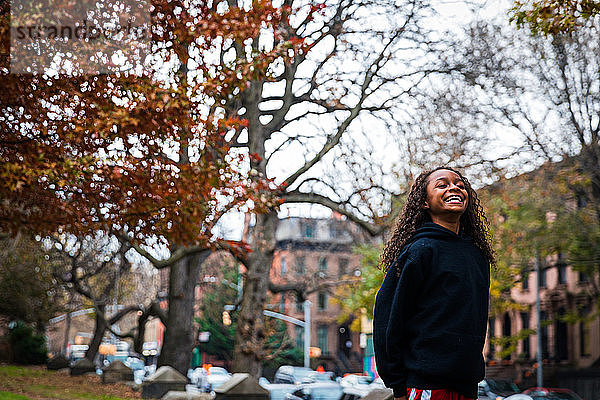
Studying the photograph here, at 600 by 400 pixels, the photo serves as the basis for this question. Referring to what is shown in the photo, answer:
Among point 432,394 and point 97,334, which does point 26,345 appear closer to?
point 97,334

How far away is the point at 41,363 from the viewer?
134 ft

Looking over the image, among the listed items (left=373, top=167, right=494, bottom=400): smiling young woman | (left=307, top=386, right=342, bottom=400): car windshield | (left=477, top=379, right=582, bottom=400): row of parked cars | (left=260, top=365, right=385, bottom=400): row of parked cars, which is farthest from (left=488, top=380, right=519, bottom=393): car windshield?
(left=373, top=167, right=494, bottom=400): smiling young woman

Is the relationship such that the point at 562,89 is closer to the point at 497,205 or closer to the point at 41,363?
the point at 497,205

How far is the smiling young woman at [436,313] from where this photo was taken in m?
3.63

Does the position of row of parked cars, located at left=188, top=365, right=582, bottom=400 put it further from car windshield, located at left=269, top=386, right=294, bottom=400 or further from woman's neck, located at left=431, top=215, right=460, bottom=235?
woman's neck, located at left=431, top=215, right=460, bottom=235

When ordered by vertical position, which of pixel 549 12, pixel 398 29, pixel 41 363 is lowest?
pixel 41 363

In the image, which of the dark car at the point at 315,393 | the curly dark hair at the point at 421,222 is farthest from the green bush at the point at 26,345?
the curly dark hair at the point at 421,222

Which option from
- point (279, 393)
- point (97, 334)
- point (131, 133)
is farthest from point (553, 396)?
point (97, 334)

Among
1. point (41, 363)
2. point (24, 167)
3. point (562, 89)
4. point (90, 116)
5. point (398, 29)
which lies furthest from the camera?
point (41, 363)

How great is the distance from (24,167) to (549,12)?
22.4 ft

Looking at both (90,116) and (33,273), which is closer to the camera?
(90,116)

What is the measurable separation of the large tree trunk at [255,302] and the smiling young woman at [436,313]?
15894 millimetres

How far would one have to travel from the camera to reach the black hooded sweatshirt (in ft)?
11.9

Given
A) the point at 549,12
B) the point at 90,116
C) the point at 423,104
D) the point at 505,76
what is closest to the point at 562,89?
the point at 505,76
